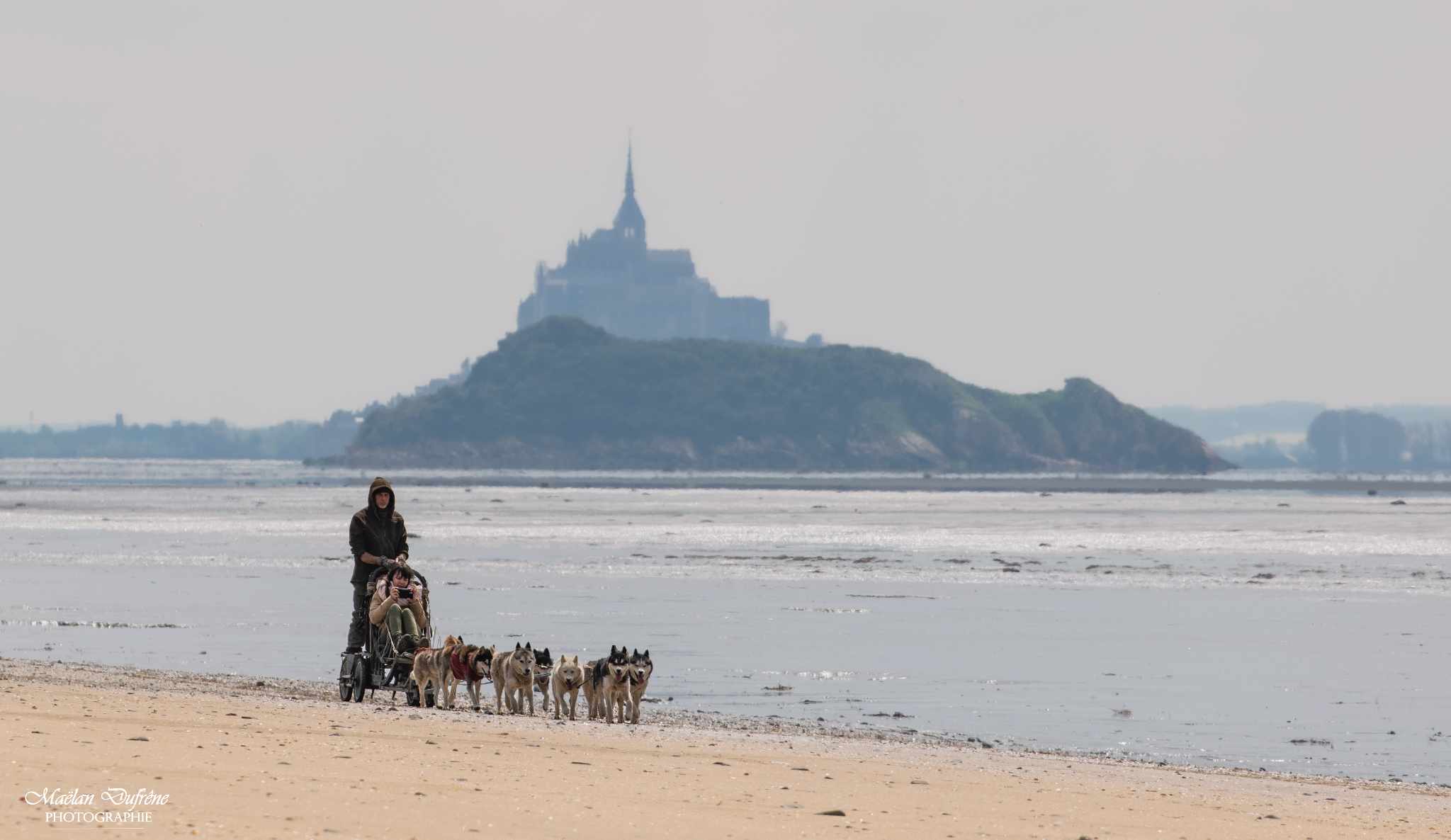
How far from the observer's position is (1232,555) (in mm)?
55969

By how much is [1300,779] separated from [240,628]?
717 inches

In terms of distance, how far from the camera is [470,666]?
18.8m

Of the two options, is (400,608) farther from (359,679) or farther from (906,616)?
(906,616)

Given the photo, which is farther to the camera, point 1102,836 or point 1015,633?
point 1015,633

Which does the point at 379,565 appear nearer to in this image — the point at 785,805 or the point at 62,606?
the point at 785,805

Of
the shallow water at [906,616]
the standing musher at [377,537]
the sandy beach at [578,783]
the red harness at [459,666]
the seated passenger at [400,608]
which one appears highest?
the standing musher at [377,537]

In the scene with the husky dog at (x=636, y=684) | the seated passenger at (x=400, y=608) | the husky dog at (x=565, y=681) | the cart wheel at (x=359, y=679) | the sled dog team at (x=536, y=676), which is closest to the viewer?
the husky dog at (x=636, y=684)

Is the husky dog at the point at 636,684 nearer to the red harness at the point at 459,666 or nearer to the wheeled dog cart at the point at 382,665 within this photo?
the red harness at the point at 459,666

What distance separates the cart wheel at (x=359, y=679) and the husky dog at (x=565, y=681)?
6.28ft

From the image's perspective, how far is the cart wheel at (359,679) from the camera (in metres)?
18.9

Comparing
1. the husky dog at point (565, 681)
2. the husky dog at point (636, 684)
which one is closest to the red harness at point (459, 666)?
the husky dog at point (565, 681)

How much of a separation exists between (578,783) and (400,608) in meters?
5.82

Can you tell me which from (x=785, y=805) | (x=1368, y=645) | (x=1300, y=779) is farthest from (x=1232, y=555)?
(x=785, y=805)

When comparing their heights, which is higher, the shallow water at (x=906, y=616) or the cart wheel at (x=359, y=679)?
the cart wheel at (x=359, y=679)
